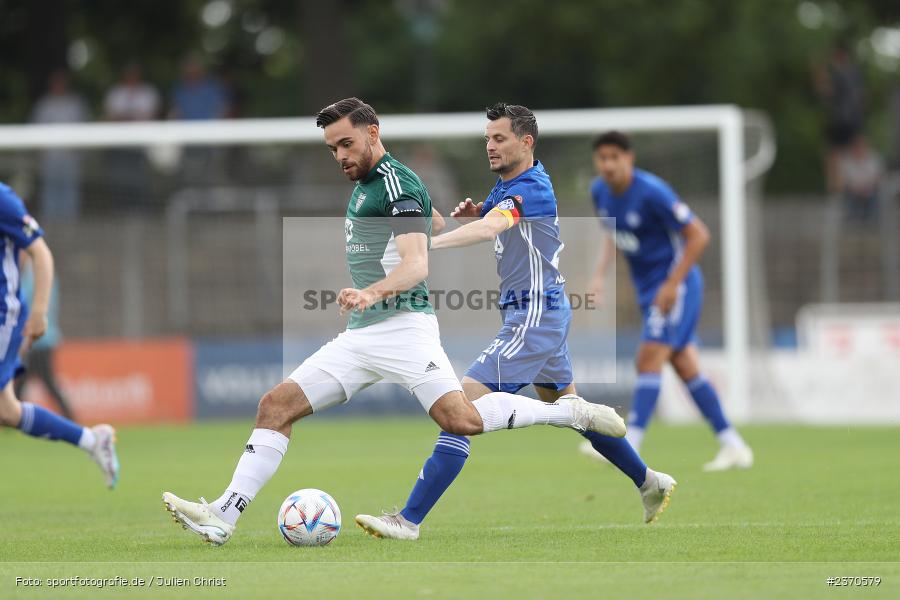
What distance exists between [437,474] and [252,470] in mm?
950

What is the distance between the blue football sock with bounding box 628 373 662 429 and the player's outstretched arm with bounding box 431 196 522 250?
4.68 meters

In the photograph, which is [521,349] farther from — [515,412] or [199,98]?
[199,98]

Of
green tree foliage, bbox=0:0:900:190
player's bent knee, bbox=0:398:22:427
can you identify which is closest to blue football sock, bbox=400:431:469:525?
player's bent knee, bbox=0:398:22:427

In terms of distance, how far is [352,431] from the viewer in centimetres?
1786

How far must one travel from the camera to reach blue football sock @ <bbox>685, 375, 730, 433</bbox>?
11961 millimetres

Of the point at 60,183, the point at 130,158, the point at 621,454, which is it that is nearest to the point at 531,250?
the point at 621,454

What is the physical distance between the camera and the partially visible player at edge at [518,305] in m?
7.54

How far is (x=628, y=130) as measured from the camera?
18.5 m

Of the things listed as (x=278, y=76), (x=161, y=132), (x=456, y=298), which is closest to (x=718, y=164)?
(x=456, y=298)

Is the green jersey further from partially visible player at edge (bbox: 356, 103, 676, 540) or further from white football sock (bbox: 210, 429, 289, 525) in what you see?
white football sock (bbox: 210, 429, 289, 525)

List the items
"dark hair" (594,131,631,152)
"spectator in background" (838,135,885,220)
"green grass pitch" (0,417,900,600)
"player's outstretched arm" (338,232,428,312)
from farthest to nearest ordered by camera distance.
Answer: "spectator in background" (838,135,885,220)
"dark hair" (594,131,631,152)
"player's outstretched arm" (338,232,428,312)
"green grass pitch" (0,417,900,600)

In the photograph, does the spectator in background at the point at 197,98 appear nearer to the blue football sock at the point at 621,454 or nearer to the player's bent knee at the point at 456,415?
the blue football sock at the point at 621,454

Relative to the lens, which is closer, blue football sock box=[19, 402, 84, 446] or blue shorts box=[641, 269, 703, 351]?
blue football sock box=[19, 402, 84, 446]

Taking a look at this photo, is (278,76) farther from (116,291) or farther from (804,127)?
(116,291)
